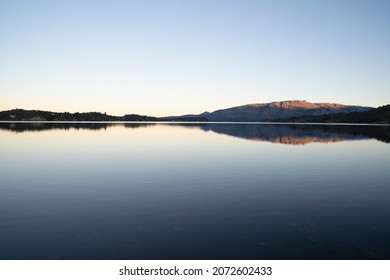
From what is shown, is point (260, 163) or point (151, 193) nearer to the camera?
point (151, 193)

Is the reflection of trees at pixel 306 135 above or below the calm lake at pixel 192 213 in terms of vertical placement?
above

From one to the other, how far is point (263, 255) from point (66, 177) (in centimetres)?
1891

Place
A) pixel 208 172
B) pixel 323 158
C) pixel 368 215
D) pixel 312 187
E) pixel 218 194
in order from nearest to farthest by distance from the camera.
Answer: pixel 368 215, pixel 218 194, pixel 312 187, pixel 208 172, pixel 323 158

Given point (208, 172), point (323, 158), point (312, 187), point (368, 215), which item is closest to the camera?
point (368, 215)

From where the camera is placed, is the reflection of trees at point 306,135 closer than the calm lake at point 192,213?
No

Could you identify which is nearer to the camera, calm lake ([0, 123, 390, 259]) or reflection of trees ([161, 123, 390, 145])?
calm lake ([0, 123, 390, 259])

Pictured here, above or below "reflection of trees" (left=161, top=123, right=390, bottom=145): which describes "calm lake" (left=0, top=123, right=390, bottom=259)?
below

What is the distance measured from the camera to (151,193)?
63.1ft

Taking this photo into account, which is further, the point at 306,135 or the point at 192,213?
the point at 306,135

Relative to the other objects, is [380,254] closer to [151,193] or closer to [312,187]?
[312,187]

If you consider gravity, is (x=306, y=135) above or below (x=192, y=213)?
above
